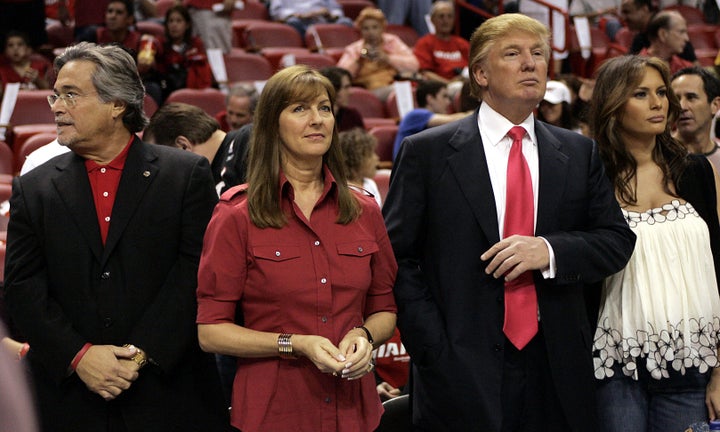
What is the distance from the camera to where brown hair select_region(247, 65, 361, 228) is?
242cm

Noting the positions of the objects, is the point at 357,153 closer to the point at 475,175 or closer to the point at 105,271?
the point at 475,175

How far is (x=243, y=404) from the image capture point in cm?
242

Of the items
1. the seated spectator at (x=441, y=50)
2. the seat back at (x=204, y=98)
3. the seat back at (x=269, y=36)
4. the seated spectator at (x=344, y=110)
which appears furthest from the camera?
the seat back at (x=269, y=36)

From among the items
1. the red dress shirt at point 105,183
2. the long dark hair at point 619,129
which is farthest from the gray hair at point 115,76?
the long dark hair at point 619,129

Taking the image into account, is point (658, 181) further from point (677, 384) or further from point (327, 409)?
point (327, 409)

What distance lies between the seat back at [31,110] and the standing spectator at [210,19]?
2.01m

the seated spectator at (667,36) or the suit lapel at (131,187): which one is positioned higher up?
the suit lapel at (131,187)

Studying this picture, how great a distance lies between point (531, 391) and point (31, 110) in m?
5.19

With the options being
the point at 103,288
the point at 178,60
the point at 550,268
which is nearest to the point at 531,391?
the point at 550,268

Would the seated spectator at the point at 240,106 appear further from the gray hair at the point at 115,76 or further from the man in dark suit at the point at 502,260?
the man in dark suit at the point at 502,260

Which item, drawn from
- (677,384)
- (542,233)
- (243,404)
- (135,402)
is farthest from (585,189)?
(135,402)

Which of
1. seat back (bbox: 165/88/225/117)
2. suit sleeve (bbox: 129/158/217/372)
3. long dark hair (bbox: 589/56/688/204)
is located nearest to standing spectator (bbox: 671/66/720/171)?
long dark hair (bbox: 589/56/688/204)

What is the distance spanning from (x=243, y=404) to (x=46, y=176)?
83 cm

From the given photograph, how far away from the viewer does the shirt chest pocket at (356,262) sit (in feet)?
8.00
